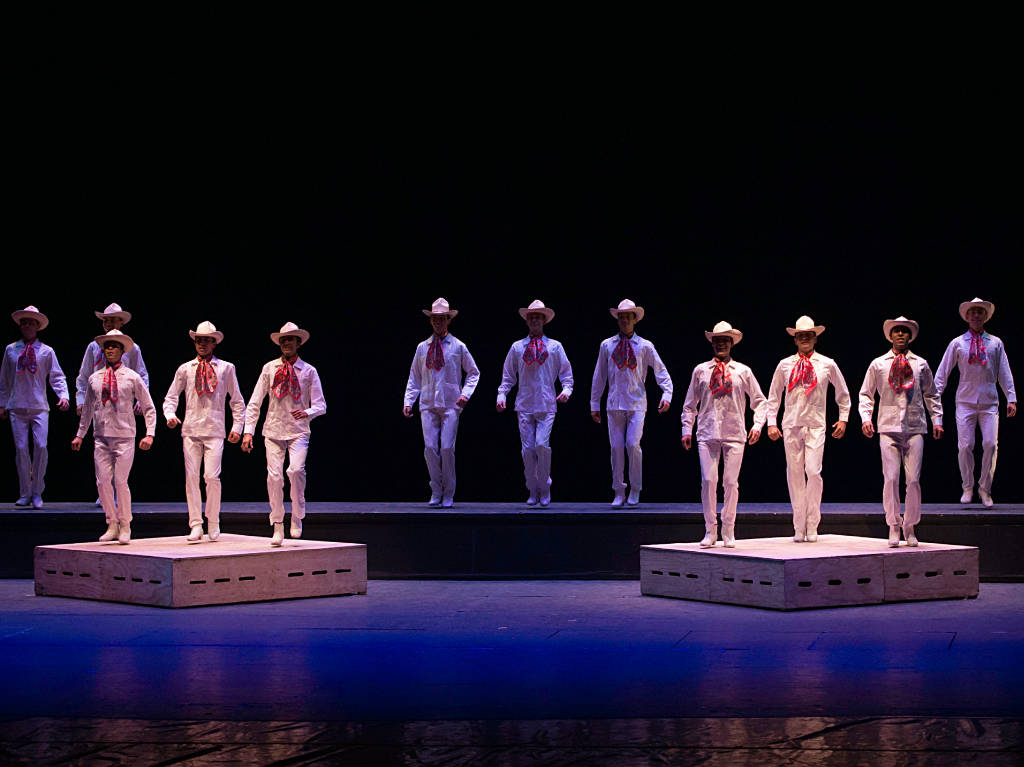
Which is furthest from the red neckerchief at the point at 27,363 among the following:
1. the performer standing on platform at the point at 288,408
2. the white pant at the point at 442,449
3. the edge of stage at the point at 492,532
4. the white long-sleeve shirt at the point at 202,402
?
the white pant at the point at 442,449

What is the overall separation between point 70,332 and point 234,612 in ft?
18.4

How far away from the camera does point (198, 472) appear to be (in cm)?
948

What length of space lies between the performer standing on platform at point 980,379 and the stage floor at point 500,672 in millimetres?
1946

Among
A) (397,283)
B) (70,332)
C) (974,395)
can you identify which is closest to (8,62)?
(70,332)

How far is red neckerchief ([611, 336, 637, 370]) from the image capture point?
433 inches

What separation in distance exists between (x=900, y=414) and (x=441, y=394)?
3.83m

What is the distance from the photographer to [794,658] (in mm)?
6441

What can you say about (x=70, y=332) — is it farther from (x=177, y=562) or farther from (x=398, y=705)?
(x=398, y=705)

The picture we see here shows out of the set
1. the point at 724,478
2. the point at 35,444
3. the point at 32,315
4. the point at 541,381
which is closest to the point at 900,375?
the point at 724,478

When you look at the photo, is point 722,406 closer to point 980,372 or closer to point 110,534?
point 980,372

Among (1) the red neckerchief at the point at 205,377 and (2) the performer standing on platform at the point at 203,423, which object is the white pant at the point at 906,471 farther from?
(1) the red neckerchief at the point at 205,377

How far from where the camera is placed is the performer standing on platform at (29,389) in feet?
37.3

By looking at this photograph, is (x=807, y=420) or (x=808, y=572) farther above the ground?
(x=807, y=420)

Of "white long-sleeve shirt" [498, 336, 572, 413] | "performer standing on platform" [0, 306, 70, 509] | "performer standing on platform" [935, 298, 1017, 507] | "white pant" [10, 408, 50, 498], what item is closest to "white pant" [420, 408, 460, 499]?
"white long-sleeve shirt" [498, 336, 572, 413]
